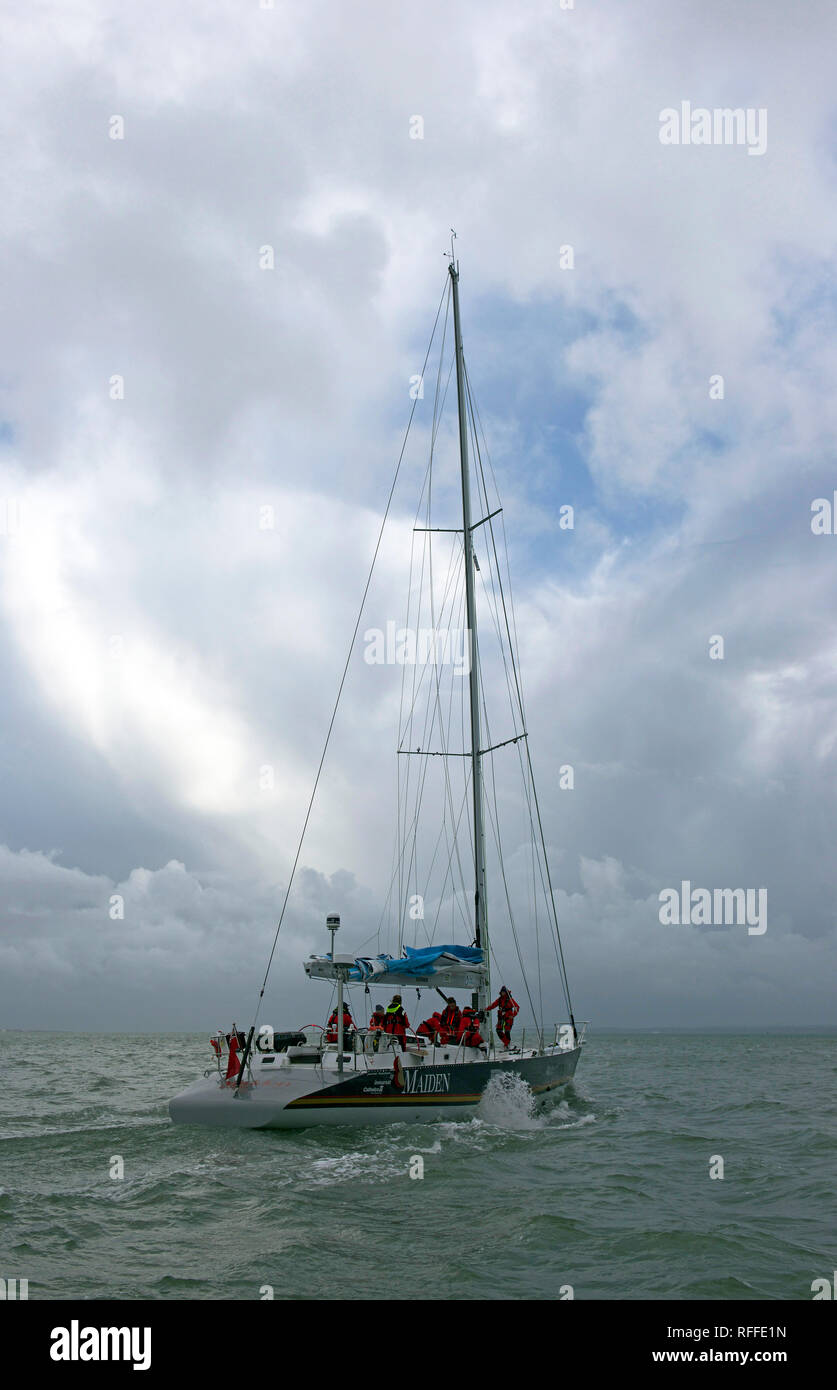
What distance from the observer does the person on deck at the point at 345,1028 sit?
21.2 m

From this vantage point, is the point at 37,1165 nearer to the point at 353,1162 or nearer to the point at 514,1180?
the point at 353,1162

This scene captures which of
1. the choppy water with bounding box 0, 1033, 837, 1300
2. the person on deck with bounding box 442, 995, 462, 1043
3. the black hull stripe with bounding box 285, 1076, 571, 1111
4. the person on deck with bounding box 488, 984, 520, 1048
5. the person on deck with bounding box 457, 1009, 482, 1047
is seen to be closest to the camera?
the choppy water with bounding box 0, 1033, 837, 1300

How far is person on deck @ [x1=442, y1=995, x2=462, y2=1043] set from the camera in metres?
23.9

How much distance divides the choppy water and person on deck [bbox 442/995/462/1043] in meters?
2.52

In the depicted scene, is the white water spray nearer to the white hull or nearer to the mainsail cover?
the white hull

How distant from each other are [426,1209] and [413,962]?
30.1 ft

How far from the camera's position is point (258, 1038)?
2084 cm

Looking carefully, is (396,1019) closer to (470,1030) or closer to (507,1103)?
(470,1030)

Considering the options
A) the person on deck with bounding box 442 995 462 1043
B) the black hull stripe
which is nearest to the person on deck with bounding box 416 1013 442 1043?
the person on deck with bounding box 442 995 462 1043

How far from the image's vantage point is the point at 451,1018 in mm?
24062

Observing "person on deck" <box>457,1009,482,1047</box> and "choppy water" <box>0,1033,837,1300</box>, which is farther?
"person on deck" <box>457,1009,482,1047</box>
